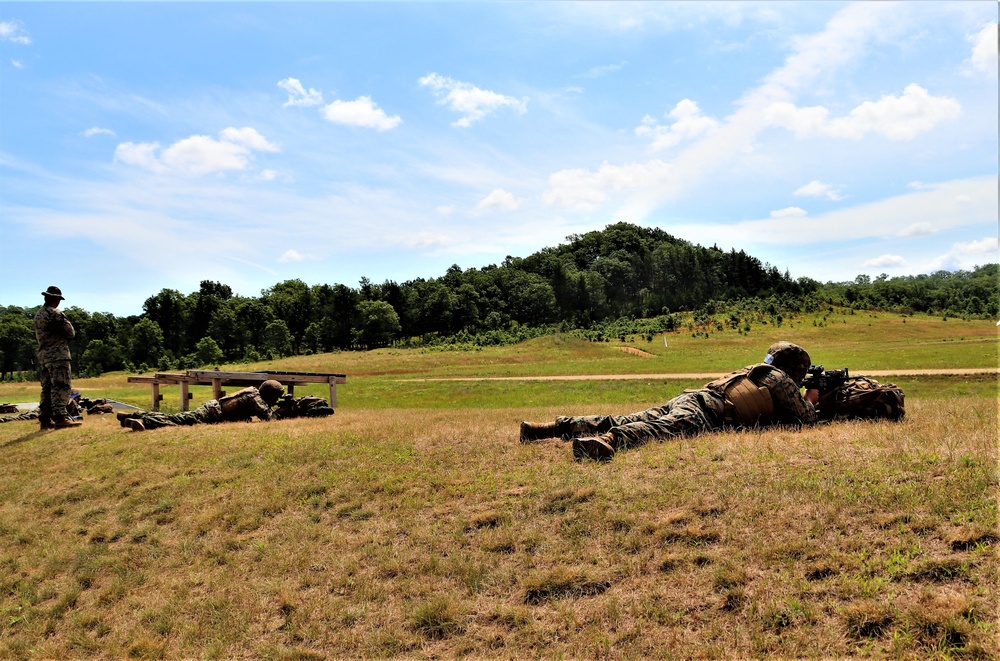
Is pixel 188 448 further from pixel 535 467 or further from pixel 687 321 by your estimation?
pixel 687 321

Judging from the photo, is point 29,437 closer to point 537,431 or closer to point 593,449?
point 537,431

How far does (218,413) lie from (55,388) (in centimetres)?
440

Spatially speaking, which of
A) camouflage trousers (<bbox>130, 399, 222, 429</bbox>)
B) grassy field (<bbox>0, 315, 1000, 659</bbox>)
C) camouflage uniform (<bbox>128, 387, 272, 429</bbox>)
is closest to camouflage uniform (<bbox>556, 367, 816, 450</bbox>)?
grassy field (<bbox>0, 315, 1000, 659</bbox>)

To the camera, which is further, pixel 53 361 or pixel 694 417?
pixel 53 361

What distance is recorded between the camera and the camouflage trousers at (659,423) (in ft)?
30.0

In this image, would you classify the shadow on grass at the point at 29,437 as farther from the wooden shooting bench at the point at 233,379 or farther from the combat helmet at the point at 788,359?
the combat helmet at the point at 788,359

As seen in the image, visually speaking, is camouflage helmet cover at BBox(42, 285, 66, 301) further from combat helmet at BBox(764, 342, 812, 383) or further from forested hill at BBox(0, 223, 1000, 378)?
forested hill at BBox(0, 223, 1000, 378)

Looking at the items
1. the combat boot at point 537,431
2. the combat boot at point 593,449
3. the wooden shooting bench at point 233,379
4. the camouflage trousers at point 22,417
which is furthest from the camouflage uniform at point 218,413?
the combat boot at point 593,449

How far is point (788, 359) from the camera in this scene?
410 inches

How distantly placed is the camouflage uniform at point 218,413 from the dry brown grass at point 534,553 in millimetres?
4156

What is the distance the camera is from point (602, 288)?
133375mm

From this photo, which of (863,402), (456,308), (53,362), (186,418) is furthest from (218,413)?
(456,308)

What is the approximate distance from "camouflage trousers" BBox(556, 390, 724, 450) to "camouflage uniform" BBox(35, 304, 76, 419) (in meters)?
13.5

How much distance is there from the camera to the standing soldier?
49.2 feet
